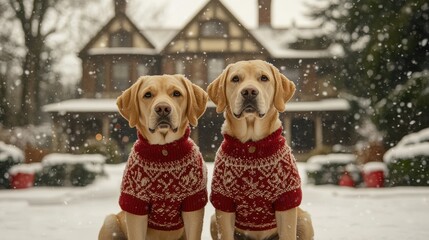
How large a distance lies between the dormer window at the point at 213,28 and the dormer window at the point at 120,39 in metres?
3.43

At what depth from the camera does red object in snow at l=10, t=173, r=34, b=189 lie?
43.0 feet

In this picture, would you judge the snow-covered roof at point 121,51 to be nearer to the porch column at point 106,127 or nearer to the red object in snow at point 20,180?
the porch column at point 106,127

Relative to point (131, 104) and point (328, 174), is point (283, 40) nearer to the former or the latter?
point (328, 174)

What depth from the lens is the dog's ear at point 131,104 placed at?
157 inches

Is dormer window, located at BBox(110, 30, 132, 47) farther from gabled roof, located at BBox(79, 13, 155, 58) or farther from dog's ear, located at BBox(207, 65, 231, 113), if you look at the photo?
dog's ear, located at BBox(207, 65, 231, 113)

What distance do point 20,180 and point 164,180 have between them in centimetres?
1028

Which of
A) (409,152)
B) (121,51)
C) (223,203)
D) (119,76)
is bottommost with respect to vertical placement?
(409,152)

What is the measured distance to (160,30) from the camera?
26.7 m

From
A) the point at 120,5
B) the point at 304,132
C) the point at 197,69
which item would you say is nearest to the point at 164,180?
the point at 197,69

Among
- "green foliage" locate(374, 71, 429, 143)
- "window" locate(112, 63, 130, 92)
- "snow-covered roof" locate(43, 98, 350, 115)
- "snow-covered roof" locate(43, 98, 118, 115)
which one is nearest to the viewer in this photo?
"green foliage" locate(374, 71, 429, 143)

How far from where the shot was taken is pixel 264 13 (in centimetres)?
2731

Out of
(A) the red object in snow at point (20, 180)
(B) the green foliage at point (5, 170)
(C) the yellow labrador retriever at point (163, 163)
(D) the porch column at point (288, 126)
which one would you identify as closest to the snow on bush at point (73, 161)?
(A) the red object in snow at point (20, 180)

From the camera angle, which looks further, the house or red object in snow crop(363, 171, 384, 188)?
the house

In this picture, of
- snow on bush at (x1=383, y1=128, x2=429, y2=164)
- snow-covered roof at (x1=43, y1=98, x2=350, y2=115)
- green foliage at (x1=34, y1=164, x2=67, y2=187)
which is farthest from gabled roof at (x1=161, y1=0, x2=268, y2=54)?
snow on bush at (x1=383, y1=128, x2=429, y2=164)
